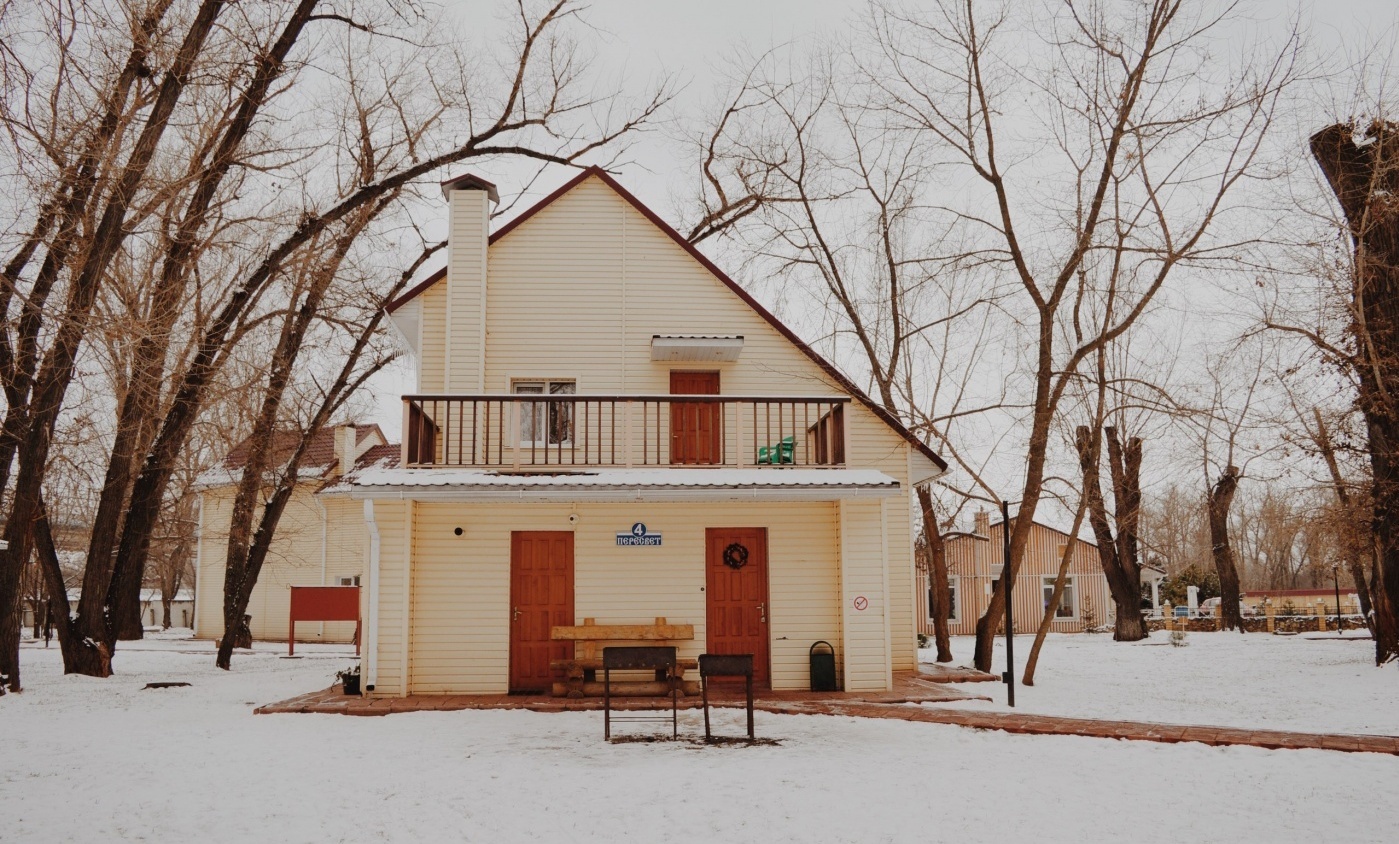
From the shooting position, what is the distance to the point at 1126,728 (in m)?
10.8

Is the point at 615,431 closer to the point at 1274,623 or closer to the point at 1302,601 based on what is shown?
the point at 1274,623

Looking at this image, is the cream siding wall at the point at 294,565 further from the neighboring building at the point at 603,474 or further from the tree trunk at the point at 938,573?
the tree trunk at the point at 938,573

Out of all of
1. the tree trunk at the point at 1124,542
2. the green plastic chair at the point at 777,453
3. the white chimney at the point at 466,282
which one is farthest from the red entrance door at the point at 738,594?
the tree trunk at the point at 1124,542

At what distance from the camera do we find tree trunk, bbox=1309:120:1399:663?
16.7 meters

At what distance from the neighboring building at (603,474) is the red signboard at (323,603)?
8302 mm

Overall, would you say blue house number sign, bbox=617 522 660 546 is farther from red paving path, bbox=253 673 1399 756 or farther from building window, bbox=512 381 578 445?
red paving path, bbox=253 673 1399 756

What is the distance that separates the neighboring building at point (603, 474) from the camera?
1348 centimetres

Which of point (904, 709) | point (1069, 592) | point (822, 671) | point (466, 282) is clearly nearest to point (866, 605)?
point (822, 671)

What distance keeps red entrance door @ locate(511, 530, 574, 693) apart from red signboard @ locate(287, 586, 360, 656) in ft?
29.3

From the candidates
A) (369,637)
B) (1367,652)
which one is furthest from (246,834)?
(1367,652)

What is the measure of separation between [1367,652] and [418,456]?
18051mm

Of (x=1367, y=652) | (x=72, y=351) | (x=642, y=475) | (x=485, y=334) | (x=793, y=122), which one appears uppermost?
(x=793, y=122)

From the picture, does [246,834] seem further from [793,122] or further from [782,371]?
[793,122]

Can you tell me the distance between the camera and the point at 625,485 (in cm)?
1301
